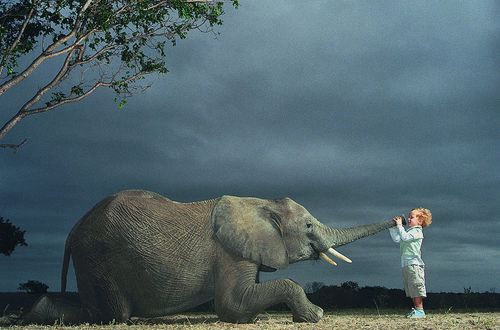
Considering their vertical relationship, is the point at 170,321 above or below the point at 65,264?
below

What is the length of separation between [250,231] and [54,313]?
4235 millimetres

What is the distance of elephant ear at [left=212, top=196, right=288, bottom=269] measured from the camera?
13820 mm

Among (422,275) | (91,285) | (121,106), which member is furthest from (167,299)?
(121,106)

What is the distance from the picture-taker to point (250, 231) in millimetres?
14016

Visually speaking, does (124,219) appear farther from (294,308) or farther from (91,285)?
(294,308)

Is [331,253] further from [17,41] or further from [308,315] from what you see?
[17,41]

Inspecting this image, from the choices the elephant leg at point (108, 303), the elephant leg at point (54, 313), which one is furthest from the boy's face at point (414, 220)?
the elephant leg at point (54, 313)

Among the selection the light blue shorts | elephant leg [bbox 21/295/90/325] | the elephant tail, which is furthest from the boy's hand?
the elephant tail

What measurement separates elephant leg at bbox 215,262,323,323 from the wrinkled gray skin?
19 mm

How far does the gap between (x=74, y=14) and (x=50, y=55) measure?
1.25 m

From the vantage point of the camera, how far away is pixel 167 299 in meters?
13.8

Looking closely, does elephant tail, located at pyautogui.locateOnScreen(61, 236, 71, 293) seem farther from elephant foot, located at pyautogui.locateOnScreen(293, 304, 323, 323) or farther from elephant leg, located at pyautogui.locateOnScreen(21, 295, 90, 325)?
elephant foot, located at pyautogui.locateOnScreen(293, 304, 323, 323)

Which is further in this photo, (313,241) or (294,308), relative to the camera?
(313,241)

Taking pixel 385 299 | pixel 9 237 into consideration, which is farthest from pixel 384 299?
pixel 9 237
